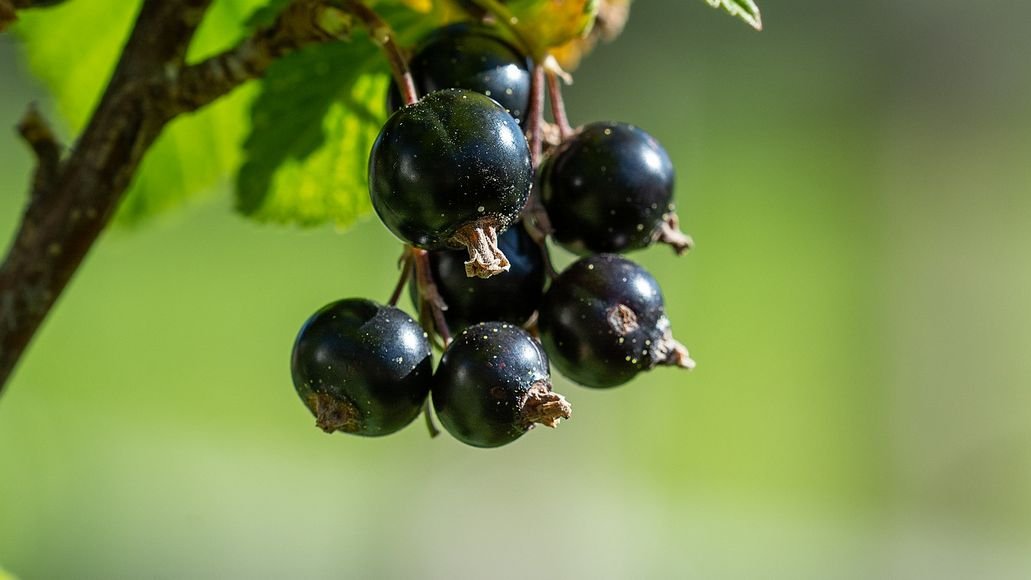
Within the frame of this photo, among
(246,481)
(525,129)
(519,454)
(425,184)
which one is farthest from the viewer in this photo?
(519,454)

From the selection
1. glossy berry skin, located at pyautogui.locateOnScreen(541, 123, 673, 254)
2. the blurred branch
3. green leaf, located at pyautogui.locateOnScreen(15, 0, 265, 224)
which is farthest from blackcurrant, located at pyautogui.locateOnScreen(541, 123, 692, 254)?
green leaf, located at pyautogui.locateOnScreen(15, 0, 265, 224)

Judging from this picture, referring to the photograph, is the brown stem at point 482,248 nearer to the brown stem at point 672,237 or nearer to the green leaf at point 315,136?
the brown stem at point 672,237

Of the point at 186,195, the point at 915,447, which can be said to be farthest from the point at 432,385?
the point at 915,447

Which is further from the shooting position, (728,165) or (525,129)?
(728,165)

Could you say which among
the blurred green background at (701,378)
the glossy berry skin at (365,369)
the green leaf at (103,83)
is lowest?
the blurred green background at (701,378)

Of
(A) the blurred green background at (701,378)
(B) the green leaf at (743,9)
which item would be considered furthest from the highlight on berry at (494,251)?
(A) the blurred green background at (701,378)

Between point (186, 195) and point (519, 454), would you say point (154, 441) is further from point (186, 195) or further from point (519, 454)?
point (186, 195)
